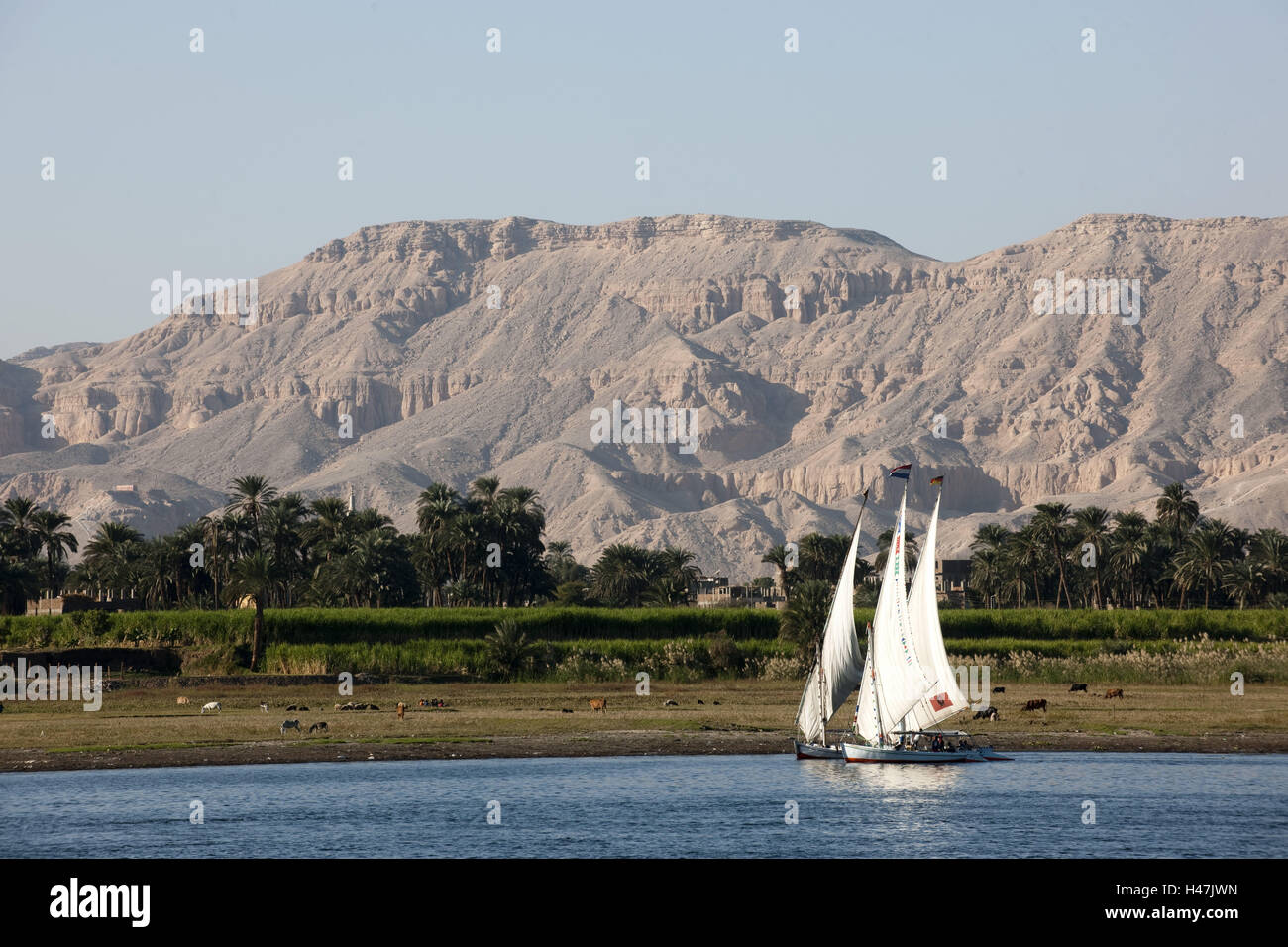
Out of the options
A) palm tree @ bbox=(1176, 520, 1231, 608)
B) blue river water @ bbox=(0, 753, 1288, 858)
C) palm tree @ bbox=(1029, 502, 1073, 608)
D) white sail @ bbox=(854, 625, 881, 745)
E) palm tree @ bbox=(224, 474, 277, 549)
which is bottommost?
blue river water @ bbox=(0, 753, 1288, 858)

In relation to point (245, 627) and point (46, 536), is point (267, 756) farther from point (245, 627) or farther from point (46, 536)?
point (46, 536)

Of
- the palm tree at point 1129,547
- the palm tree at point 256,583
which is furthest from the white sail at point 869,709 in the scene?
the palm tree at point 1129,547

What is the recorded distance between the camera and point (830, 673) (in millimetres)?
52594

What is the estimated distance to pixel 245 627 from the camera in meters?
89.7

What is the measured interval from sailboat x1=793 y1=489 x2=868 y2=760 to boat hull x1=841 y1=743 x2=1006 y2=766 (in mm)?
597

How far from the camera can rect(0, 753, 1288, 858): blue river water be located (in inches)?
1395

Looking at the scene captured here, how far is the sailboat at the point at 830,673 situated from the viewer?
51281 mm

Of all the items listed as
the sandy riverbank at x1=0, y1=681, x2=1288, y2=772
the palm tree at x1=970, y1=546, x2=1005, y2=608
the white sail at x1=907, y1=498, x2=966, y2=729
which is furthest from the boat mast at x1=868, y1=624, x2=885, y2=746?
the palm tree at x1=970, y1=546, x2=1005, y2=608

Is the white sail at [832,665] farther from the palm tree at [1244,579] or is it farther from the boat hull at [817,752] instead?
the palm tree at [1244,579]

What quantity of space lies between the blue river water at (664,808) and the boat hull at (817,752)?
1.46 ft

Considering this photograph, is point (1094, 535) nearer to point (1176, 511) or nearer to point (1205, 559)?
point (1205, 559)

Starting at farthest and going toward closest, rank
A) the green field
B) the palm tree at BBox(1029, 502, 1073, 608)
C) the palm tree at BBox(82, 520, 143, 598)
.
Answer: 1. the palm tree at BBox(1029, 502, 1073, 608)
2. the palm tree at BBox(82, 520, 143, 598)
3. the green field

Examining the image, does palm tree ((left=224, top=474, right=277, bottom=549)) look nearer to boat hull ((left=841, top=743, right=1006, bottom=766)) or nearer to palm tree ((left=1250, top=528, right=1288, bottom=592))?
boat hull ((left=841, top=743, right=1006, bottom=766))
